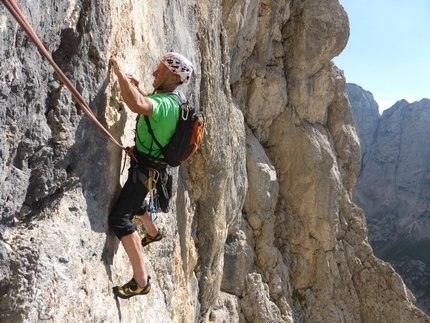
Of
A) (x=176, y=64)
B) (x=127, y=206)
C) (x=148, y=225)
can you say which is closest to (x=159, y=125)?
(x=176, y=64)

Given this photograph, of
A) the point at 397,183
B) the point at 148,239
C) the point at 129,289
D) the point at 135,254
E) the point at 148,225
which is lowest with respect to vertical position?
the point at 129,289

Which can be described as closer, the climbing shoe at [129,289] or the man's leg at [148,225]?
the climbing shoe at [129,289]

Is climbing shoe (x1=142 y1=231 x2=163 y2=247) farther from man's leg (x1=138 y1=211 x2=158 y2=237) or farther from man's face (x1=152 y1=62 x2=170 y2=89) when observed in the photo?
man's face (x1=152 y1=62 x2=170 y2=89)

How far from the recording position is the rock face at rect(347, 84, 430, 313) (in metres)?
59.6

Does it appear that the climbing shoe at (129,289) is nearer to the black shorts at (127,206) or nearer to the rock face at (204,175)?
the rock face at (204,175)

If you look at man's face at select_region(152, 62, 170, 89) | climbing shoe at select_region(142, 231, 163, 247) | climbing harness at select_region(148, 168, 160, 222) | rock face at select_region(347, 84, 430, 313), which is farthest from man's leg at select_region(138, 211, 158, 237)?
rock face at select_region(347, 84, 430, 313)

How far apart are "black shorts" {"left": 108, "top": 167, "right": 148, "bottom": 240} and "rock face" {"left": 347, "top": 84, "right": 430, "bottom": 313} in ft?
193

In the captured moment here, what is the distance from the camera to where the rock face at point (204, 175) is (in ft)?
10.1

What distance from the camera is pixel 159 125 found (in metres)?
4.04

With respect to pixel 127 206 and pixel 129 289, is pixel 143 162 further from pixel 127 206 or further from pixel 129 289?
pixel 129 289

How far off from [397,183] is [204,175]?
69.6 metres

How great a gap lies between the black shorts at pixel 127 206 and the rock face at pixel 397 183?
193 feet

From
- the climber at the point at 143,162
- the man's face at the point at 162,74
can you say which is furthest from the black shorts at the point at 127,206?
the man's face at the point at 162,74

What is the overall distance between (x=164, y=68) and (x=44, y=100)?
4.71ft
